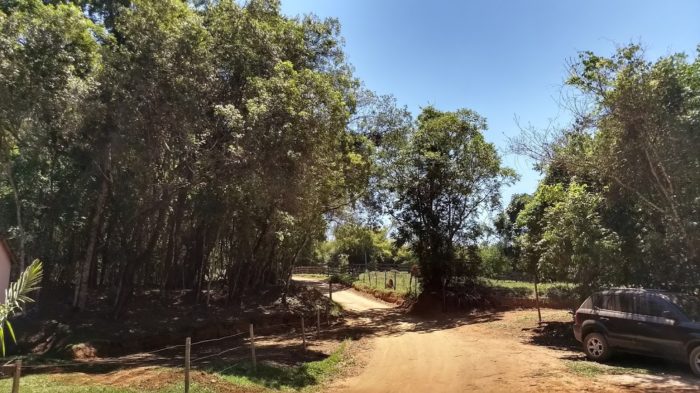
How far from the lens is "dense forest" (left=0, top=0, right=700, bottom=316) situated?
1262 cm

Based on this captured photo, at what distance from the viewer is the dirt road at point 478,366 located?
9883mm

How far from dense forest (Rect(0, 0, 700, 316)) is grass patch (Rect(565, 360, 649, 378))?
2920 millimetres

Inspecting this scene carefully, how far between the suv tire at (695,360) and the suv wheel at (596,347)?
1814 mm

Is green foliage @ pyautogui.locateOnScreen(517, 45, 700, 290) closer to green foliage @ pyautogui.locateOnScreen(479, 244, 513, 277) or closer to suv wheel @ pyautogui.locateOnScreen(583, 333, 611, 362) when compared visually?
suv wheel @ pyautogui.locateOnScreen(583, 333, 611, 362)

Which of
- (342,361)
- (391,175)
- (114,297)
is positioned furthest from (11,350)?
(391,175)

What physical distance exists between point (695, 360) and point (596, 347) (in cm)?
222

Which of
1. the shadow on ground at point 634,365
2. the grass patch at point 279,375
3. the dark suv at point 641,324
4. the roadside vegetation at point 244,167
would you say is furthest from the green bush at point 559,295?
the grass patch at point 279,375

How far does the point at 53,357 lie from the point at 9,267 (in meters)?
3.54

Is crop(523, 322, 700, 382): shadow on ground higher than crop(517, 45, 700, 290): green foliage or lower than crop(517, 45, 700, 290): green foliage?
lower

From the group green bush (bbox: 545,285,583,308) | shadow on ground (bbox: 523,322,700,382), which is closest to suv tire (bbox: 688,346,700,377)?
shadow on ground (bbox: 523,322,700,382)

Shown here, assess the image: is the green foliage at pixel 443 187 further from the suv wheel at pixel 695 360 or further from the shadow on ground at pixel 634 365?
the suv wheel at pixel 695 360

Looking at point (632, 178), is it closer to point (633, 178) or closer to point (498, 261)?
point (633, 178)

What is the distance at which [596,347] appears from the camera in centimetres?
1180

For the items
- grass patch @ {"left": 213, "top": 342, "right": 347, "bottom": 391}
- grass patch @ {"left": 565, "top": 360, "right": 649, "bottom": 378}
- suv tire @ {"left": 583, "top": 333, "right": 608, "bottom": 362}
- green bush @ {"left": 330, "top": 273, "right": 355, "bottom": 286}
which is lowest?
grass patch @ {"left": 213, "top": 342, "right": 347, "bottom": 391}
